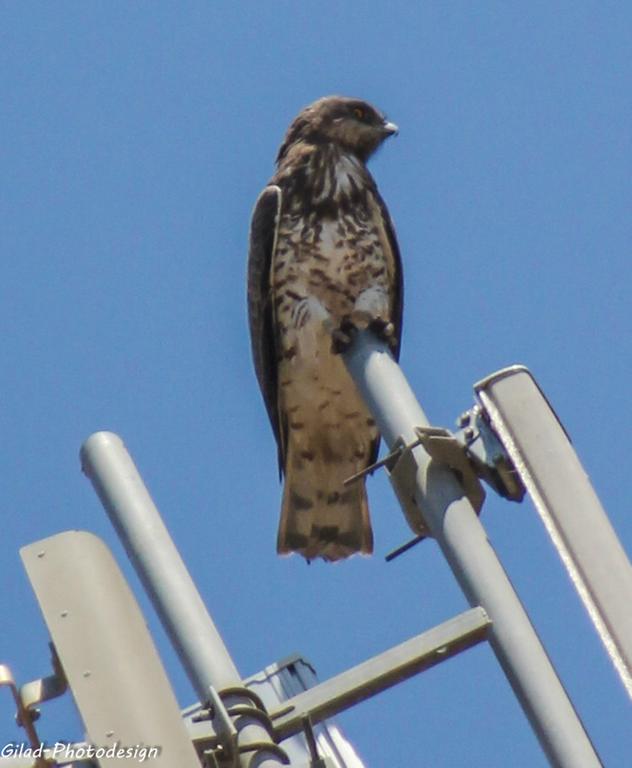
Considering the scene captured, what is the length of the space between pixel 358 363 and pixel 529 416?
1.87ft

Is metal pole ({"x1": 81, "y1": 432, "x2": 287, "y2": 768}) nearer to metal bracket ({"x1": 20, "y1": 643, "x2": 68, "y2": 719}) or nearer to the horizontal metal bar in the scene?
the horizontal metal bar

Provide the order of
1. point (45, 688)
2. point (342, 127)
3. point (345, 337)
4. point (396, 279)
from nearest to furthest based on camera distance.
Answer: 1. point (45, 688)
2. point (345, 337)
3. point (396, 279)
4. point (342, 127)

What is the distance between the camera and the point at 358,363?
10.8 feet

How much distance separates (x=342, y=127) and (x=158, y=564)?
516 centimetres

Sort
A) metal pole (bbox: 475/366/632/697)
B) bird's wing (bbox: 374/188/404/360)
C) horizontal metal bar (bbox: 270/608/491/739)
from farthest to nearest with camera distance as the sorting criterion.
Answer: bird's wing (bbox: 374/188/404/360)
horizontal metal bar (bbox: 270/608/491/739)
metal pole (bbox: 475/366/632/697)

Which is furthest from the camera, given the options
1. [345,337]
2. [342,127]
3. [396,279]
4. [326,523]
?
[342,127]

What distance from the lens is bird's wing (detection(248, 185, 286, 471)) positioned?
22.9 ft

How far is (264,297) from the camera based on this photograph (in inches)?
275

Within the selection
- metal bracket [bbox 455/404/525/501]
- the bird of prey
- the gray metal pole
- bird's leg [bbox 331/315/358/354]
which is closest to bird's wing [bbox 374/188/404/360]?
the bird of prey

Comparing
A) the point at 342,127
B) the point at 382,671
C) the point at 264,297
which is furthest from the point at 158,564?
the point at 342,127

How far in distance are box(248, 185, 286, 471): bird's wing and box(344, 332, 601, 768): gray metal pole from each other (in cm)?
367

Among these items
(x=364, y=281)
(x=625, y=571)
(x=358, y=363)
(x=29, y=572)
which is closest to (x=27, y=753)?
(x=29, y=572)

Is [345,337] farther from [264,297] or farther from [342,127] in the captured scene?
[342,127]

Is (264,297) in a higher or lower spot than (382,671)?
higher
